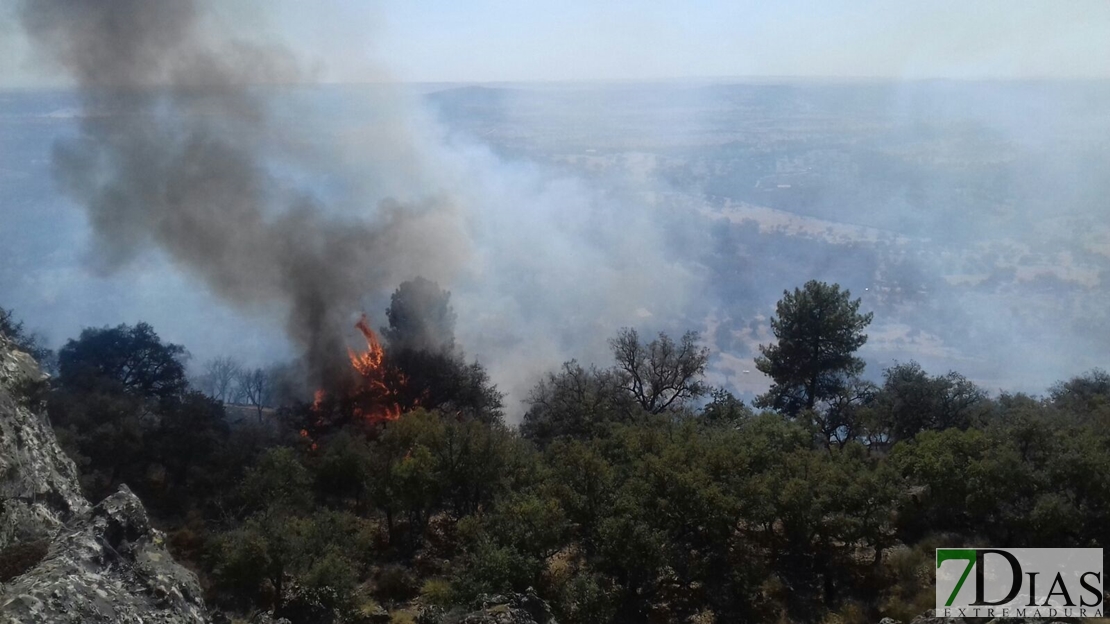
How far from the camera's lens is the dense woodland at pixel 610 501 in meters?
13.5

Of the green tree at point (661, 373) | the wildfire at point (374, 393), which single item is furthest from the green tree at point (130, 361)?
the green tree at point (661, 373)

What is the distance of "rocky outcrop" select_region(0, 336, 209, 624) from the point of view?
6.12 metres

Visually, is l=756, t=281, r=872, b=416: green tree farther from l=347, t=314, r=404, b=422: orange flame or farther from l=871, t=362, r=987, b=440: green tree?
l=347, t=314, r=404, b=422: orange flame

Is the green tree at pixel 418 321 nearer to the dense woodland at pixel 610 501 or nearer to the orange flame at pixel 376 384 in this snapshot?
the orange flame at pixel 376 384

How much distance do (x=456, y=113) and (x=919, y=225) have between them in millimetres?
49276

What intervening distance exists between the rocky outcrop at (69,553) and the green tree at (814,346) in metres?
22.5

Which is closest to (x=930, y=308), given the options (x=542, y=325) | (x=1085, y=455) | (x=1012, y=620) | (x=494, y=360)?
(x=542, y=325)

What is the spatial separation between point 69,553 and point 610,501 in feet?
33.2

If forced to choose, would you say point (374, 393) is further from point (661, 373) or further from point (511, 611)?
point (511, 611)

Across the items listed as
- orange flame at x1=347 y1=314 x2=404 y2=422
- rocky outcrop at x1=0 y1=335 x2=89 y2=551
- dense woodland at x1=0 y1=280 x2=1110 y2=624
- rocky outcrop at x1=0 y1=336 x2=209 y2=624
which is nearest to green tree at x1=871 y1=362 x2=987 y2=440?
dense woodland at x1=0 y1=280 x2=1110 y2=624

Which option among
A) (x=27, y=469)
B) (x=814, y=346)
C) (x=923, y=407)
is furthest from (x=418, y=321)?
(x=27, y=469)

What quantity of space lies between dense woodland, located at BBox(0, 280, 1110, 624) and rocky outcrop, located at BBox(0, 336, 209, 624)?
221 cm

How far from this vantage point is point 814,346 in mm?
26172

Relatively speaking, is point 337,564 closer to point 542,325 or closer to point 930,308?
point 542,325
